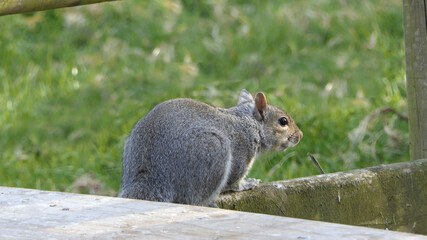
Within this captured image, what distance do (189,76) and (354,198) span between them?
3168 millimetres

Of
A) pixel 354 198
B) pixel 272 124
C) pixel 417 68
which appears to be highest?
pixel 417 68

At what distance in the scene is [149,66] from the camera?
20.2 ft

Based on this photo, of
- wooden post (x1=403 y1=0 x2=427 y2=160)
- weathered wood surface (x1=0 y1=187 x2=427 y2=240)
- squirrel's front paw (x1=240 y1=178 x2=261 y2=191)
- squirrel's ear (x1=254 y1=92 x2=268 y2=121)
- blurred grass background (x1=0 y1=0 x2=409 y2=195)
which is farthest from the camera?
blurred grass background (x1=0 y1=0 x2=409 y2=195)

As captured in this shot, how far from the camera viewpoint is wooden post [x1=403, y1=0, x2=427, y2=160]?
323 centimetres

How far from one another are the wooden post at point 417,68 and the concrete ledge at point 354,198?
18cm

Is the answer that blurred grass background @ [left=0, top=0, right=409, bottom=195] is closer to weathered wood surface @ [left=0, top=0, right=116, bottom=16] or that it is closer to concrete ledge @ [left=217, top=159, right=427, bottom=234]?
concrete ledge @ [left=217, top=159, right=427, bottom=234]

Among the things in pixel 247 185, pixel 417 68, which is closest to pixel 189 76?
pixel 417 68

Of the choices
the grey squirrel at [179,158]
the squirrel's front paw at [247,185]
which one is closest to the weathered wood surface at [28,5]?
the grey squirrel at [179,158]

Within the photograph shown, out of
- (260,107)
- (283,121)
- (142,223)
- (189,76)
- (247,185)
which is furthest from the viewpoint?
(189,76)

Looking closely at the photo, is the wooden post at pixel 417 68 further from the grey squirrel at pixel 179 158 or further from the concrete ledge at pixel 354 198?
the grey squirrel at pixel 179 158

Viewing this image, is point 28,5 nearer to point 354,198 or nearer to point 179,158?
point 179,158

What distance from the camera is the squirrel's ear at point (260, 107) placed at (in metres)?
3.50

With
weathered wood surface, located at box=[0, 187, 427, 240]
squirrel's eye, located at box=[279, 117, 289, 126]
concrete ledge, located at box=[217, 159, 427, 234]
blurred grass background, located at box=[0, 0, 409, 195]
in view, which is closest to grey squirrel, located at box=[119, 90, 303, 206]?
concrete ledge, located at box=[217, 159, 427, 234]

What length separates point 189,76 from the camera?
5984mm
